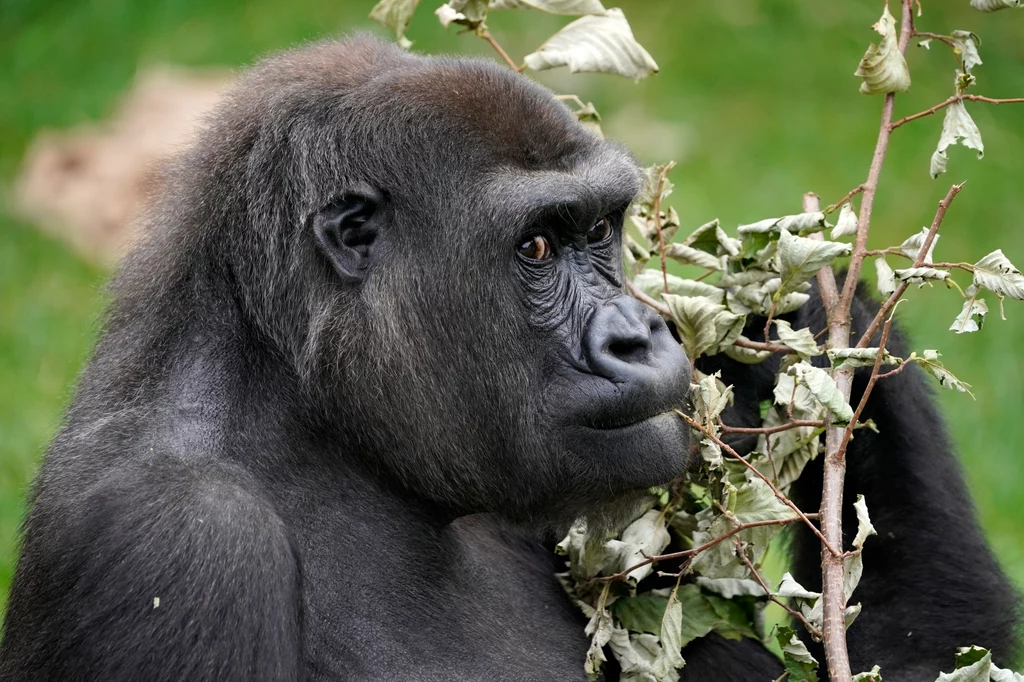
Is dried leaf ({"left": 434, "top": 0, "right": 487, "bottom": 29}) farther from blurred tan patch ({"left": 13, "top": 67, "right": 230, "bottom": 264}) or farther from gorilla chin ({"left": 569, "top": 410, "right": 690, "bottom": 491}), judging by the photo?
blurred tan patch ({"left": 13, "top": 67, "right": 230, "bottom": 264})

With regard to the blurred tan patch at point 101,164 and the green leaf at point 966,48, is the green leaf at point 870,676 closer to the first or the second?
the green leaf at point 966,48

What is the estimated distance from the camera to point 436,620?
349 cm

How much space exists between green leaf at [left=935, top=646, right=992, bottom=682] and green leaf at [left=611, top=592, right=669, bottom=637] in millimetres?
821

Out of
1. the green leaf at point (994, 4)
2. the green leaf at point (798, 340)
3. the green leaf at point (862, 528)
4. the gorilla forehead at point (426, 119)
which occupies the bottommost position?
the green leaf at point (862, 528)

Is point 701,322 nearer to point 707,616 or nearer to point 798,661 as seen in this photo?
point 707,616

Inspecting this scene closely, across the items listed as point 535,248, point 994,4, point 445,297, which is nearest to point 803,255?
point 535,248

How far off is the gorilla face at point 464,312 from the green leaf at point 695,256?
825 mm

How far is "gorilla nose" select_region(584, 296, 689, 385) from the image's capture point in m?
3.33

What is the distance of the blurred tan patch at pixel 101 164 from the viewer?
1020 centimetres

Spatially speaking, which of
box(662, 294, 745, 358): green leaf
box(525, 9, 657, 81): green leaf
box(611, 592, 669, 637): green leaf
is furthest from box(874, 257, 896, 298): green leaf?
box(611, 592, 669, 637): green leaf

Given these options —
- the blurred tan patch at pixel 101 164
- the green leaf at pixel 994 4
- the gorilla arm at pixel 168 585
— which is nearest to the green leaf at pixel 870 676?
the gorilla arm at pixel 168 585

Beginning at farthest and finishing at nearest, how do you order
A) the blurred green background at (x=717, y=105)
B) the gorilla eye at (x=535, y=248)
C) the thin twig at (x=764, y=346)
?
the blurred green background at (x=717, y=105) < the thin twig at (x=764, y=346) < the gorilla eye at (x=535, y=248)

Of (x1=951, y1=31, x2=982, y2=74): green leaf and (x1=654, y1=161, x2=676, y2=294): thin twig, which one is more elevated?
(x1=951, y1=31, x2=982, y2=74): green leaf

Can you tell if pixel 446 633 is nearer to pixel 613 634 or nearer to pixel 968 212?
pixel 613 634
